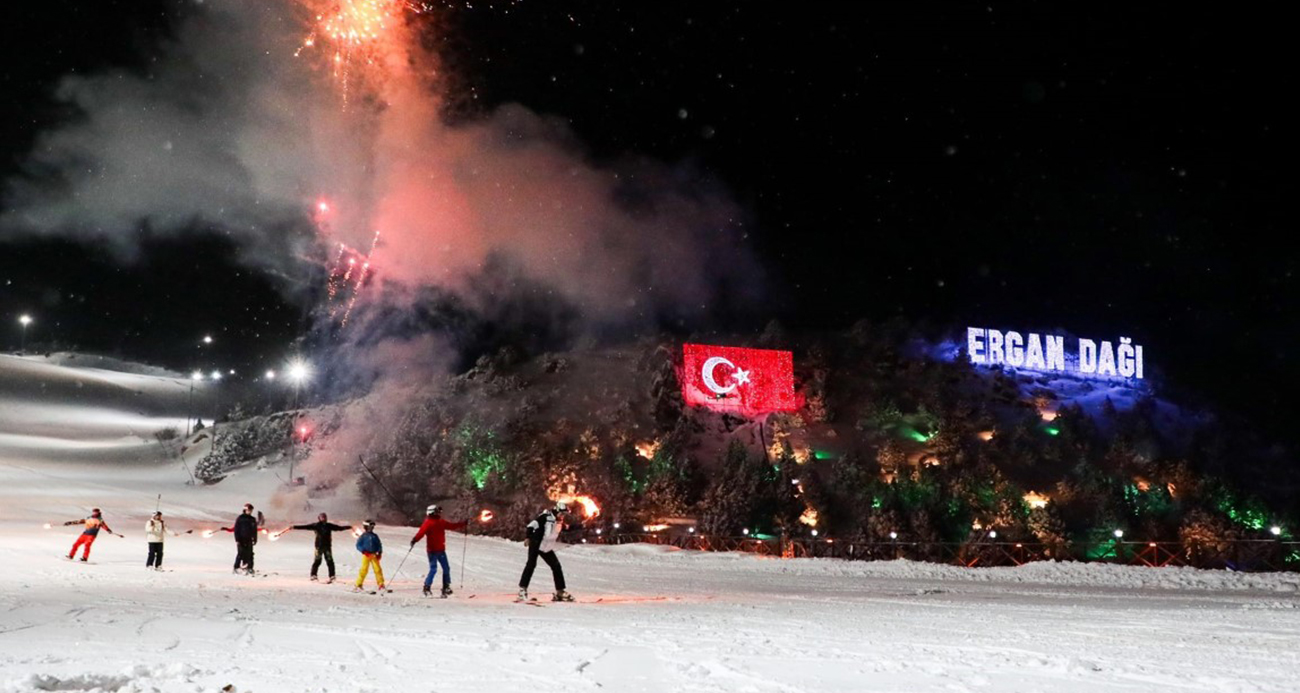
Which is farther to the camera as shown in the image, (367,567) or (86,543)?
(86,543)

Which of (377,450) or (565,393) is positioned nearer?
(377,450)

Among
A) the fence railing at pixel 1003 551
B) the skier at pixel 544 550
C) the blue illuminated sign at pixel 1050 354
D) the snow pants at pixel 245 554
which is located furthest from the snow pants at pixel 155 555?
the blue illuminated sign at pixel 1050 354

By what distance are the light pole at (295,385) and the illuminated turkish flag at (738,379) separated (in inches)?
948

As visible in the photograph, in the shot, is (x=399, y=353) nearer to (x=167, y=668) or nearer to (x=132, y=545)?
(x=132, y=545)

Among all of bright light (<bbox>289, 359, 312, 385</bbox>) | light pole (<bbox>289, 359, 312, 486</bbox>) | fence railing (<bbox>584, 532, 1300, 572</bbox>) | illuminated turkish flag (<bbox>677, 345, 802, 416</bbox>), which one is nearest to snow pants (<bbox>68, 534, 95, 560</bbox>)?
fence railing (<bbox>584, 532, 1300, 572</bbox>)

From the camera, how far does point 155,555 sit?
740 inches

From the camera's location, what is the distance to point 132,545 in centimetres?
2488

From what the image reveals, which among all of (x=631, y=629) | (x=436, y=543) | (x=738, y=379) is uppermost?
(x=738, y=379)

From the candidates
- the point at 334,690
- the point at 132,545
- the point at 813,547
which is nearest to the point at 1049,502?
the point at 813,547

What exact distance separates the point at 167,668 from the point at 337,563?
16.9 m

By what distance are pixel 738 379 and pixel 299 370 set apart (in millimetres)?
29820

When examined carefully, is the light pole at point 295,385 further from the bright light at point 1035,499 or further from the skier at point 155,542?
the bright light at point 1035,499

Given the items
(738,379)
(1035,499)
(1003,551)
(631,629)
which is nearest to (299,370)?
(738,379)

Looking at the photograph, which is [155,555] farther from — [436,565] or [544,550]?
[544,550]
